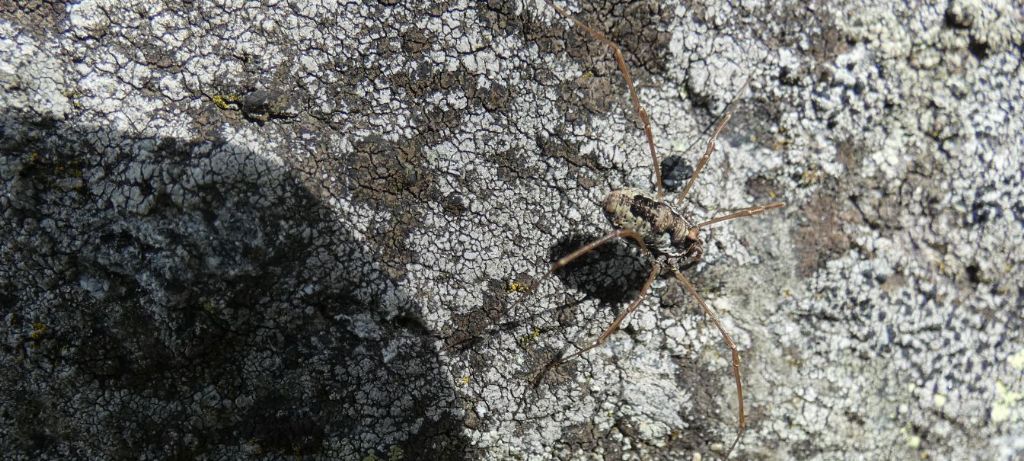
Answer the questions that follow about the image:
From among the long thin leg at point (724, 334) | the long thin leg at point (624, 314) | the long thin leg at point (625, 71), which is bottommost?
the long thin leg at point (624, 314)

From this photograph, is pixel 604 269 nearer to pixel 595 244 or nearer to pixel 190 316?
pixel 595 244

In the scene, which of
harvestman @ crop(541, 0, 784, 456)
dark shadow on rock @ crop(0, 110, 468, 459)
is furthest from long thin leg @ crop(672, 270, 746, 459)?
dark shadow on rock @ crop(0, 110, 468, 459)

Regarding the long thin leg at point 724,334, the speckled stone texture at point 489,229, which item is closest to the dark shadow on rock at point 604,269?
the speckled stone texture at point 489,229

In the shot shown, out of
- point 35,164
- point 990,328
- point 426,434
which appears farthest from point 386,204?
point 990,328

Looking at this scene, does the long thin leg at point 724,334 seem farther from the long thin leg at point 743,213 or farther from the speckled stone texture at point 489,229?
the long thin leg at point 743,213

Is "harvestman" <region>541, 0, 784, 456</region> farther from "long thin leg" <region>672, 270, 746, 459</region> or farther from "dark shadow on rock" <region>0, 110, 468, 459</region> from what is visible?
"dark shadow on rock" <region>0, 110, 468, 459</region>

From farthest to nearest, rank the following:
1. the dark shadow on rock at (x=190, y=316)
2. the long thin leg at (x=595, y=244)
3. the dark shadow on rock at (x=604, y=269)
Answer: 1. the dark shadow on rock at (x=604, y=269)
2. the long thin leg at (x=595, y=244)
3. the dark shadow on rock at (x=190, y=316)

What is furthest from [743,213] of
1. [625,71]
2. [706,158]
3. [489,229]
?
[489,229]
